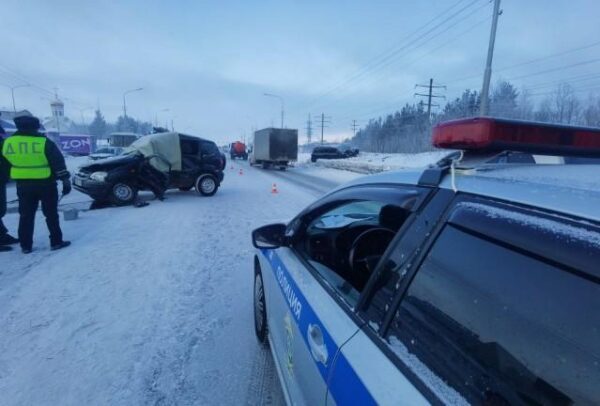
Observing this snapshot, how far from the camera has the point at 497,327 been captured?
1015mm

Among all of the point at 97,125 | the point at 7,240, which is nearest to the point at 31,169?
the point at 7,240

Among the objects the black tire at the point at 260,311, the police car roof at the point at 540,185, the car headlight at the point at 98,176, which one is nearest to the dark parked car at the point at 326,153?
the car headlight at the point at 98,176

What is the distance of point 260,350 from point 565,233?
8.91 feet

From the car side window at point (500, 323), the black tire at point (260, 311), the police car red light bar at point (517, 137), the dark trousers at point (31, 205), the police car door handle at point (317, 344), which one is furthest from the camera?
the dark trousers at point (31, 205)

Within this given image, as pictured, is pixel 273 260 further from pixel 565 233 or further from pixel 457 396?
pixel 565 233

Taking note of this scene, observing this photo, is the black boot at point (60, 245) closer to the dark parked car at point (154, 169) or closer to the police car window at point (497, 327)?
the dark parked car at point (154, 169)

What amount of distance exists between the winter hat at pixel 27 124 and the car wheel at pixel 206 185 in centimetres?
679

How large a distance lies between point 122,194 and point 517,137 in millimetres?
10196

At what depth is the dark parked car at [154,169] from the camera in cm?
969

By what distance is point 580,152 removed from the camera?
1446 mm

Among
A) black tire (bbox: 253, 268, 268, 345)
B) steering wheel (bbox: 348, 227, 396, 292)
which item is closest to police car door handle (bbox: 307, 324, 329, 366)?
steering wheel (bbox: 348, 227, 396, 292)

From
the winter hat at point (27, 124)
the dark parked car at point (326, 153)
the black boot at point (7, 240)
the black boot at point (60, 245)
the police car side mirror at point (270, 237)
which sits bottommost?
the black boot at point (60, 245)

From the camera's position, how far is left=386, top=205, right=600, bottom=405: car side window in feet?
2.75

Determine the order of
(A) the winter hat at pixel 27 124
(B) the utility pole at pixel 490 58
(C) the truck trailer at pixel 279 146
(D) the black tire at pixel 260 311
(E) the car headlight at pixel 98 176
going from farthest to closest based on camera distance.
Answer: (C) the truck trailer at pixel 279 146
(B) the utility pole at pixel 490 58
(E) the car headlight at pixel 98 176
(A) the winter hat at pixel 27 124
(D) the black tire at pixel 260 311
